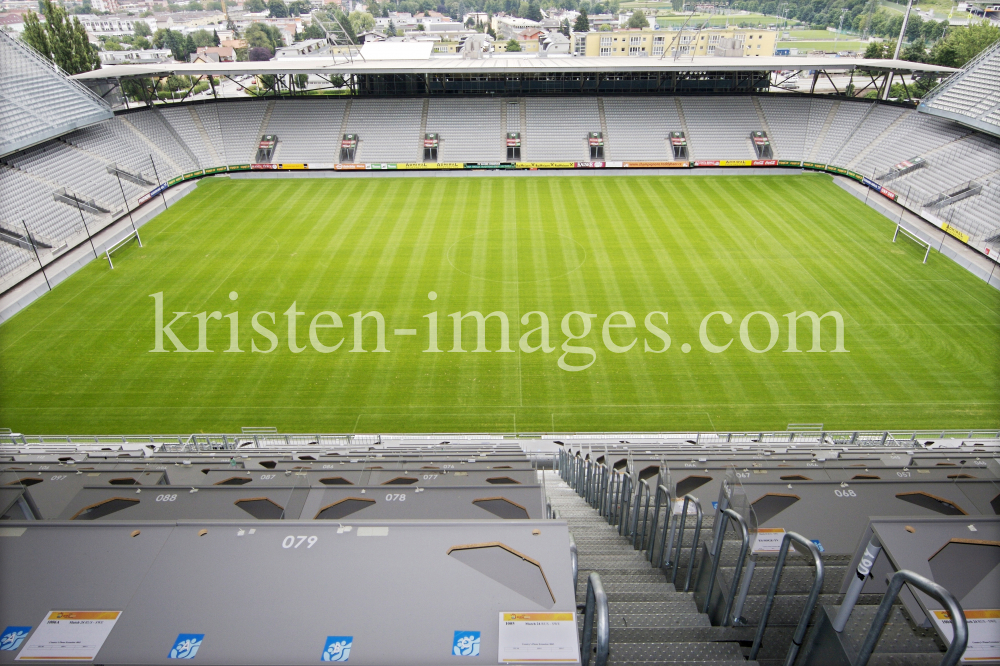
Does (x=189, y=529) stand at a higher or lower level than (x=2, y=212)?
higher

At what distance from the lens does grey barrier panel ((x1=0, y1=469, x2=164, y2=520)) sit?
649 cm

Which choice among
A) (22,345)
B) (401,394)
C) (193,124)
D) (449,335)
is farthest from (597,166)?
(22,345)

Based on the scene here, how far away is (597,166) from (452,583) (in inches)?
1597

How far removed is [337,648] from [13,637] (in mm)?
1760

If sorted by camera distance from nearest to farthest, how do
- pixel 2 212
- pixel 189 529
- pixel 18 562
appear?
pixel 18 562, pixel 189 529, pixel 2 212

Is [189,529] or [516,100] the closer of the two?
[189,529]

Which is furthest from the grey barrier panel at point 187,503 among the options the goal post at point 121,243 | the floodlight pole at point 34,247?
the goal post at point 121,243

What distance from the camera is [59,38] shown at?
48.9m

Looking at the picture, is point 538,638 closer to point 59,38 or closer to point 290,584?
point 290,584

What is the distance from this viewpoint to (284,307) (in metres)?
23.2

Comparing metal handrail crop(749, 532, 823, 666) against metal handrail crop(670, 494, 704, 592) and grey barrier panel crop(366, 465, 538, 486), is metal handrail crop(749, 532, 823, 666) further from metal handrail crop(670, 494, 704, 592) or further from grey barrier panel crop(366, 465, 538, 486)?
grey barrier panel crop(366, 465, 538, 486)

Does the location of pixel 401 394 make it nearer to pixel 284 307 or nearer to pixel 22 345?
pixel 284 307

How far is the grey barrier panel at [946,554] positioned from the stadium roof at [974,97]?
126 feet

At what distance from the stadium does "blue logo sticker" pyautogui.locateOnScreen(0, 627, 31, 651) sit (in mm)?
13
